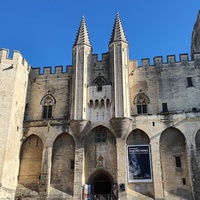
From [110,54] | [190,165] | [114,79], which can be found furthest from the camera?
[110,54]

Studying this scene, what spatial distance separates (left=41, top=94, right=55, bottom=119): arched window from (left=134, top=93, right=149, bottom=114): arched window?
7.72 metres

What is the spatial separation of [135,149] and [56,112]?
801 cm

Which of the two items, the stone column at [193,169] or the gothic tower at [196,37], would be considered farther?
the gothic tower at [196,37]

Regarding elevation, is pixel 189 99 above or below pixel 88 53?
below

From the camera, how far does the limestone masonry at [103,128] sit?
2138 cm

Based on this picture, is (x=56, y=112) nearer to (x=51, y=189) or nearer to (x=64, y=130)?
(x=64, y=130)

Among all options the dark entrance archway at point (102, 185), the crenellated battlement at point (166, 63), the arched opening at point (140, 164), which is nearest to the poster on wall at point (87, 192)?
the dark entrance archway at point (102, 185)

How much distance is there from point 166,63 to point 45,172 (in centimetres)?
1442

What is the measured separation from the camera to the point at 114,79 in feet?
78.8

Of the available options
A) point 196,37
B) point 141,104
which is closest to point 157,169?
point 141,104

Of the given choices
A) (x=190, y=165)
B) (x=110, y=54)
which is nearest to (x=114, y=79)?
(x=110, y=54)

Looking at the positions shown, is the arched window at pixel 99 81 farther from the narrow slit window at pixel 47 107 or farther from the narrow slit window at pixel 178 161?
the narrow slit window at pixel 178 161

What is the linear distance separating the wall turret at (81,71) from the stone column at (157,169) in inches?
239

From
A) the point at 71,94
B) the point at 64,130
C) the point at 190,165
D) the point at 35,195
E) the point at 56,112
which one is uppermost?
the point at 71,94
